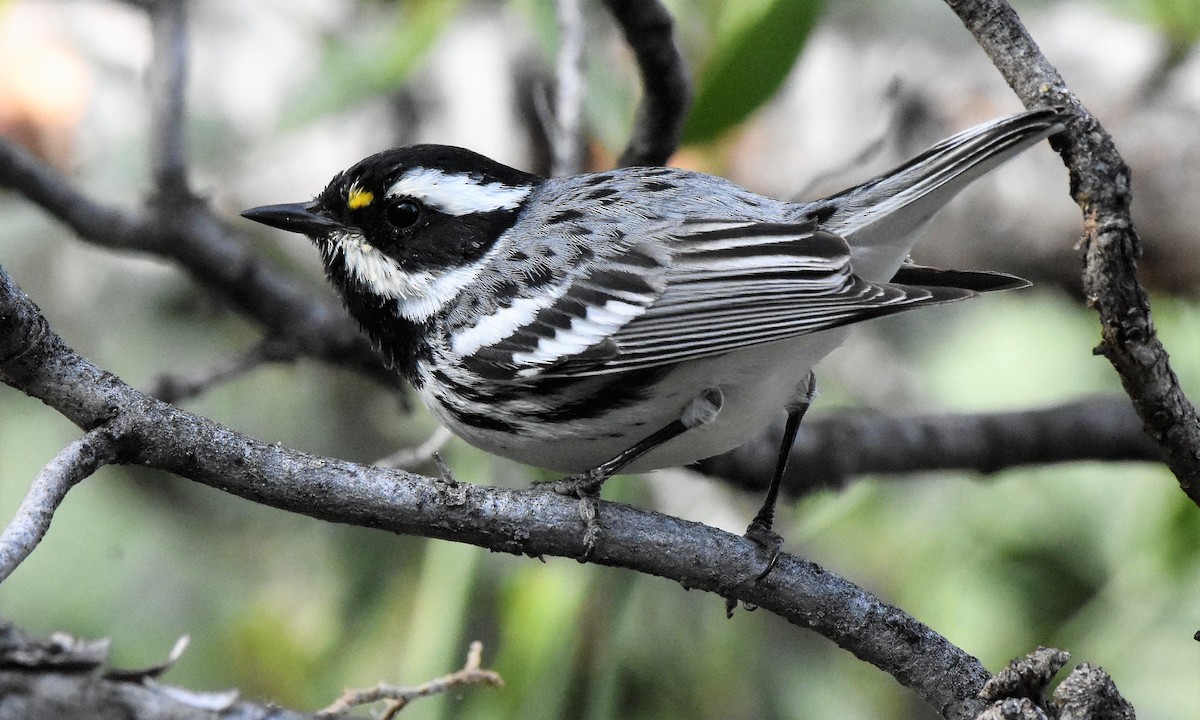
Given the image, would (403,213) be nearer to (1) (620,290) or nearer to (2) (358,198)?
(2) (358,198)

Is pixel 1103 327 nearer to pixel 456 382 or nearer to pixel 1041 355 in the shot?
pixel 456 382

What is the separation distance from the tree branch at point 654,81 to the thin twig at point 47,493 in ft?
4.93

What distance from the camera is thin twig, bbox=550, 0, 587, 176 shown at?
339 cm

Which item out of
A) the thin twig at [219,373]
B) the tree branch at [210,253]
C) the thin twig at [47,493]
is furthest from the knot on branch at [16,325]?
the tree branch at [210,253]

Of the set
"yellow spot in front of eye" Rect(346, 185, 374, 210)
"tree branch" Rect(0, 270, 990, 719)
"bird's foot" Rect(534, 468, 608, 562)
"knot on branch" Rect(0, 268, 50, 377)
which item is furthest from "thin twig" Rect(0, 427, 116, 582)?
"yellow spot in front of eye" Rect(346, 185, 374, 210)

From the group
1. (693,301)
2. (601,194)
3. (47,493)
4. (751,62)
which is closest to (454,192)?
(601,194)

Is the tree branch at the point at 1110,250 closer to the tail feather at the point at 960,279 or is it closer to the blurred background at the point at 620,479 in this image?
the tail feather at the point at 960,279

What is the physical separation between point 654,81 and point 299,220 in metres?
0.90

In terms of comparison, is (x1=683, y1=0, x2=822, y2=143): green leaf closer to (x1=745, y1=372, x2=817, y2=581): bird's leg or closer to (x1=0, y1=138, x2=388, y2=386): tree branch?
(x1=745, y1=372, x2=817, y2=581): bird's leg

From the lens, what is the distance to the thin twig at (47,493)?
1481mm

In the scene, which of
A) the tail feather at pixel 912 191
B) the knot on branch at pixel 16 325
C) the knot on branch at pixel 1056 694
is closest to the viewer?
the knot on branch at pixel 16 325

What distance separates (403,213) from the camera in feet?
9.12

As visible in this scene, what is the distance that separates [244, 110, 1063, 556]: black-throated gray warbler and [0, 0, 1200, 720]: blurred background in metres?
0.63

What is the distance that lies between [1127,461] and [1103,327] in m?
1.70
